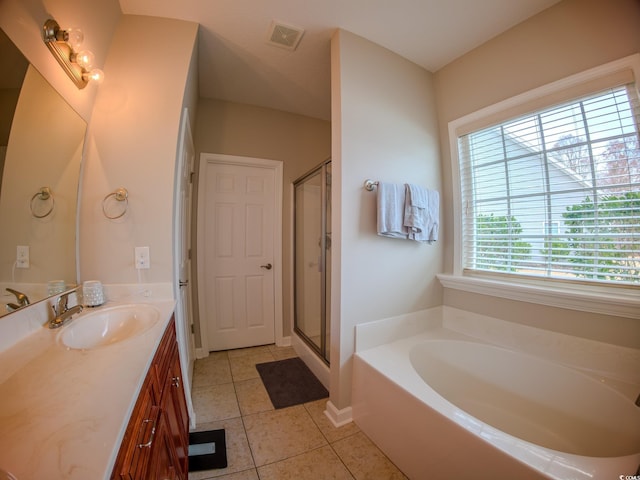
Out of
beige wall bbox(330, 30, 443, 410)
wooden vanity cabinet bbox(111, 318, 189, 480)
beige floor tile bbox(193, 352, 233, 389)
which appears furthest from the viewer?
beige floor tile bbox(193, 352, 233, 389)

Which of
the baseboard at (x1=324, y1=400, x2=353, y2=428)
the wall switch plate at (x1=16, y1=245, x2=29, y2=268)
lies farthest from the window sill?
the wall switch plate at (x1=16, y1=245, x2=29, y2=268)

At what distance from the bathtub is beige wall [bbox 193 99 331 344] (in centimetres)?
141

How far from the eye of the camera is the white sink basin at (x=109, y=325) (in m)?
0.98

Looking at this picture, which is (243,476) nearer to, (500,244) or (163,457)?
(163,457)

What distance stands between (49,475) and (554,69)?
2.56 metres

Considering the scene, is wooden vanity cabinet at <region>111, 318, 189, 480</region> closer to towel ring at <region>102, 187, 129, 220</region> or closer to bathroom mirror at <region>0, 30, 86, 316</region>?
bathroom mirror at <region>0, 30, 86, 316</region>

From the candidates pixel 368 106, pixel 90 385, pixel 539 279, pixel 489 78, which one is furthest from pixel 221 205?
pixel 539 279

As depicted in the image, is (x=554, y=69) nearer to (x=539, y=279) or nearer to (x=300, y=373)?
(x=539, y=279)

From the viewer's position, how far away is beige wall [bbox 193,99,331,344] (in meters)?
2.35

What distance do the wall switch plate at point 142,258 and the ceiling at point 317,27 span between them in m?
1.44

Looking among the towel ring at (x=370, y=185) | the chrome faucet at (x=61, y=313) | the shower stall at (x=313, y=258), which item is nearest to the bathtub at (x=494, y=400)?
the shower stall at (x=313, y=258)

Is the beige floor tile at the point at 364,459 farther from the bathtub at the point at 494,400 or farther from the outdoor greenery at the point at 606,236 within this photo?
the outdoor greenery at the point at 606,236

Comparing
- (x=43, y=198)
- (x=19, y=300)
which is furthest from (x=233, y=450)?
(x=43, y=198)

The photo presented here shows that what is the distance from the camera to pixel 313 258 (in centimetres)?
230
